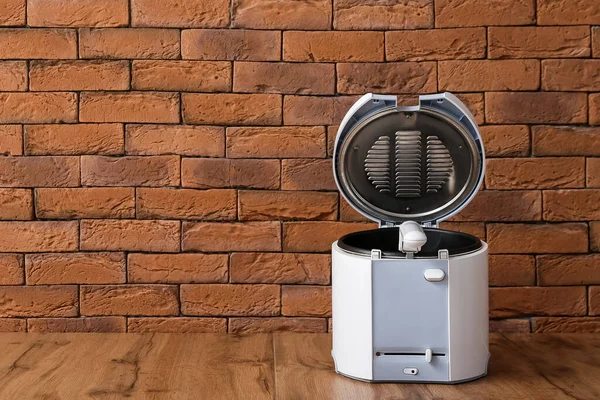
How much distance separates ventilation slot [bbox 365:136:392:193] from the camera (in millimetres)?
1636

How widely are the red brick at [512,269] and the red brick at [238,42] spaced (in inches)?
28.7

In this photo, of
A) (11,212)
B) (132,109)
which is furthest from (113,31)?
(11,212)

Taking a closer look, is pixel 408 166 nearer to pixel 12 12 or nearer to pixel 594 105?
pixel 594 105

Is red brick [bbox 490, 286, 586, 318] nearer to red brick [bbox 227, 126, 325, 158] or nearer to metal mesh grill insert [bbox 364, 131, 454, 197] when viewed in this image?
metal mesh grill insert [bbox 364, 131, 454, 197]

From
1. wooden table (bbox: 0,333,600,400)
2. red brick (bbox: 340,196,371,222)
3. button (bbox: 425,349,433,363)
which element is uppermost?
red brick (bbox: 340,196,371,222)

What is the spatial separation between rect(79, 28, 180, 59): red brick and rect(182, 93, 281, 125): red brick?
0.13 metres

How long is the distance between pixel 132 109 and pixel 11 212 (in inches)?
15.5

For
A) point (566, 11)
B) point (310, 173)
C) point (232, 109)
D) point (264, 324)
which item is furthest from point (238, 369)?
point (566, 11)

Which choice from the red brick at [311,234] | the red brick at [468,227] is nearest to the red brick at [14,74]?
the red brick at [311,234]

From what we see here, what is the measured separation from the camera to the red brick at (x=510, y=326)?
1881mm

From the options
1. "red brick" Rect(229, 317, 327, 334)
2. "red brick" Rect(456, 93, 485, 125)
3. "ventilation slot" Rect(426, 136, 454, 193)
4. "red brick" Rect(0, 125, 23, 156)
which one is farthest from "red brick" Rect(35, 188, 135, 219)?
"red brick" Rect(456, 93, 485, 125)

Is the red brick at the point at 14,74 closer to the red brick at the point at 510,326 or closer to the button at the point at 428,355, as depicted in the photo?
the button at the point at 428,355

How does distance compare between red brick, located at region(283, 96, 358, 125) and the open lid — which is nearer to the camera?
the open lid

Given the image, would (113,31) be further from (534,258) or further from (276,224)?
(534,258)
